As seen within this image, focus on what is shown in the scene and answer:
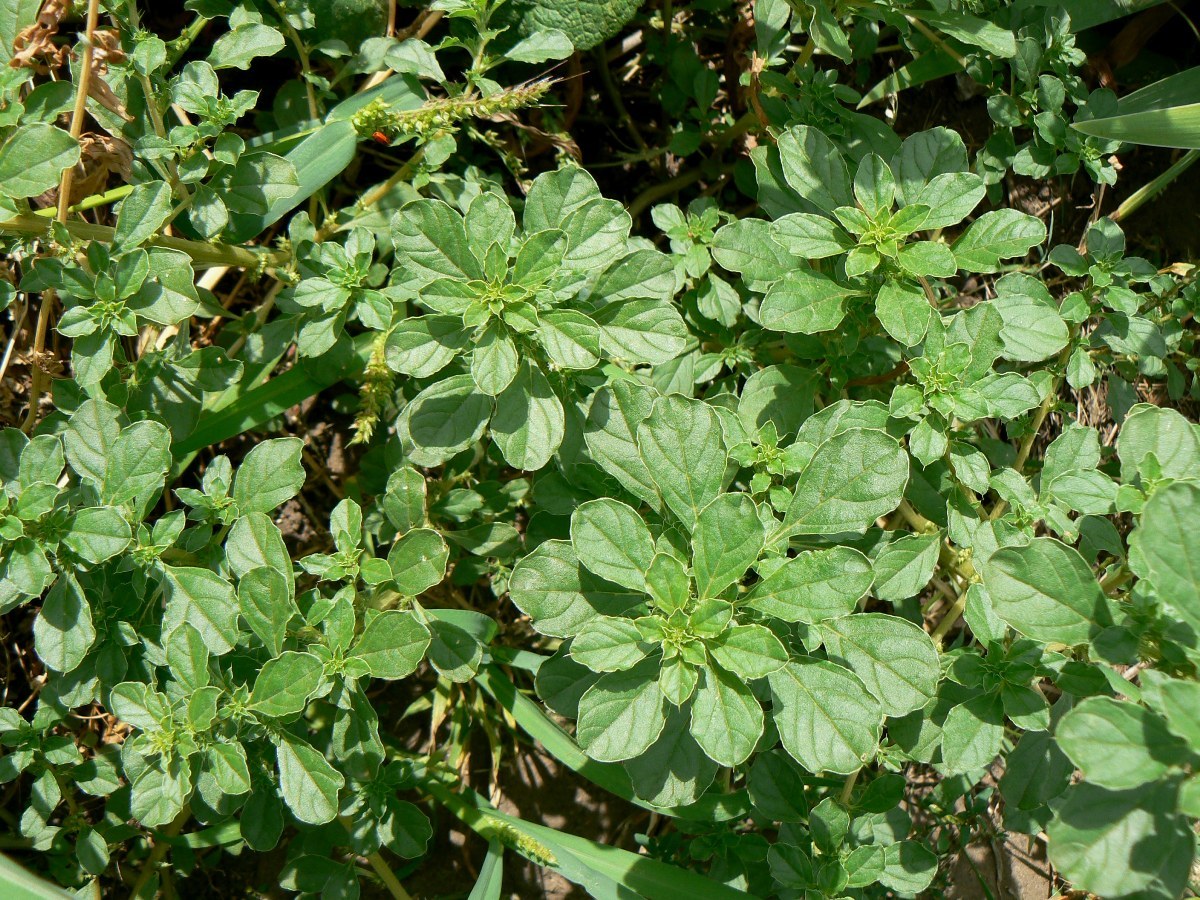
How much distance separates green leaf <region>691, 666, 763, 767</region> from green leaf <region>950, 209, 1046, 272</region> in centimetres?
99

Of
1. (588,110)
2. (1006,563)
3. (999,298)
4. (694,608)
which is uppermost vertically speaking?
(588,110)

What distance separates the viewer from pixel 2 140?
1.69 meters

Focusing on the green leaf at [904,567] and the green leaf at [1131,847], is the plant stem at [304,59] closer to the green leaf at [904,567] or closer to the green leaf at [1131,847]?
the green leaf at [904,567]

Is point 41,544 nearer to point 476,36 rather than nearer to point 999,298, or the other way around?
point 476,36

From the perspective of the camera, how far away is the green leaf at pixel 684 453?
165 centimetres

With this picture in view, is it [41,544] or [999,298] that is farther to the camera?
[999,298]

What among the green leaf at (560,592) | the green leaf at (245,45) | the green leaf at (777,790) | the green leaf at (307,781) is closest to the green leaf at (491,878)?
the green leaf at (307,781)

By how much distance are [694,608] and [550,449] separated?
402mm

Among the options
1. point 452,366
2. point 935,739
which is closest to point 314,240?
point 452,366

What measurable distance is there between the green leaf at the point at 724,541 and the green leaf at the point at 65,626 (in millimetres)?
1124

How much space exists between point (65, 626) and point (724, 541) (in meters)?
1.22

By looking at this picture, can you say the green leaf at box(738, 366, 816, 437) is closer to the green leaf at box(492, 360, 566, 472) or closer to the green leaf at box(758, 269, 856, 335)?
the green leaf at box(758, 269, 856, 335)

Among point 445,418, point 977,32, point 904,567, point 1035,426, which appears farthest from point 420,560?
point 977,32

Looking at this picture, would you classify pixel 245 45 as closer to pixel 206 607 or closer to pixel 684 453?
pixel 206 607
